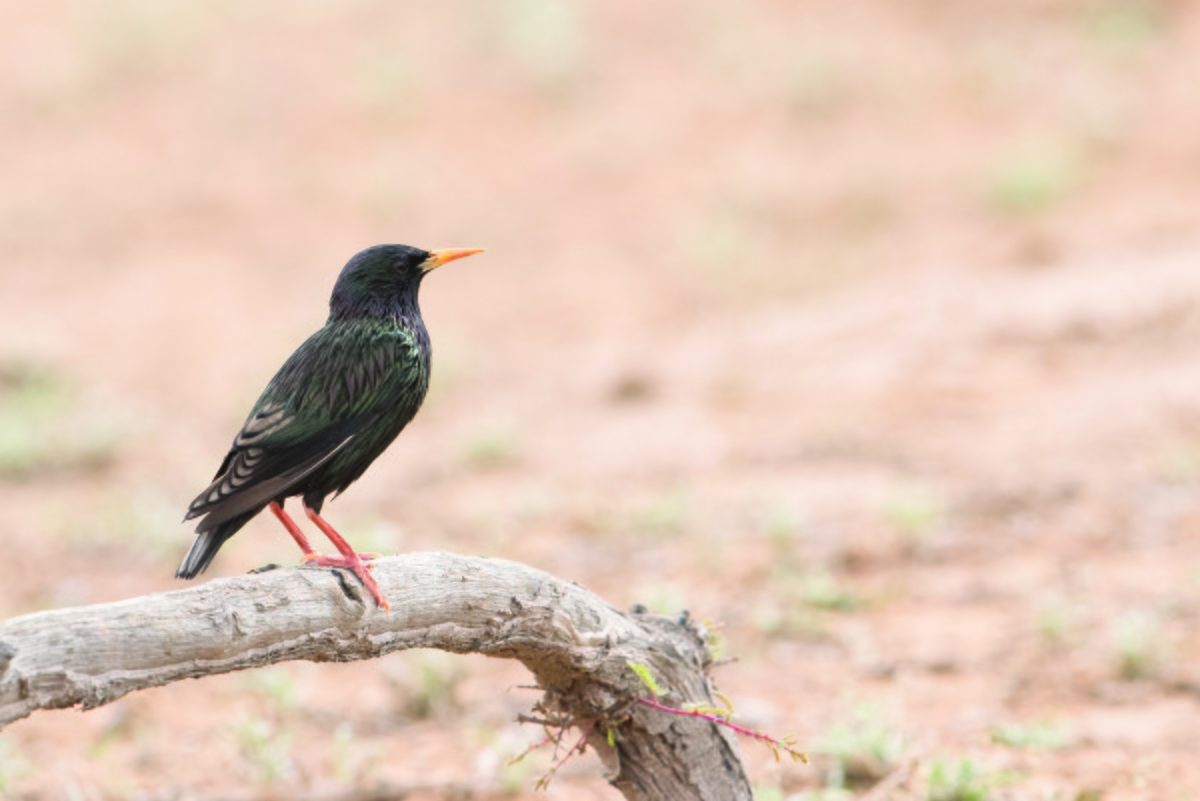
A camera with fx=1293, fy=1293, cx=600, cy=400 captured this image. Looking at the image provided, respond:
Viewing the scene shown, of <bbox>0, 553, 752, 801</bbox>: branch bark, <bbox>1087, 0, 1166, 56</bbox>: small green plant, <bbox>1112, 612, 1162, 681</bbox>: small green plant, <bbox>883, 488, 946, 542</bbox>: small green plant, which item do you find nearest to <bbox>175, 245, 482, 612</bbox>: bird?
<bbox>0, 553, 752, 801</bbox>: branch bark

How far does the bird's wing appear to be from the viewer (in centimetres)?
259

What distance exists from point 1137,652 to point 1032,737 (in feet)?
3.44

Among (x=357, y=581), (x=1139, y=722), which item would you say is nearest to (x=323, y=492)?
(x=357, y=581)

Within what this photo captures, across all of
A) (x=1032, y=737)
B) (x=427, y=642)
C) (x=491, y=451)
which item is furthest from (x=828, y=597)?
(x=427, y=642)

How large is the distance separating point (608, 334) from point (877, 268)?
110 inches

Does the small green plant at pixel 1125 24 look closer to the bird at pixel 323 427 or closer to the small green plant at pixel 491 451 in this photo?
the small green plant at pixel 491 451

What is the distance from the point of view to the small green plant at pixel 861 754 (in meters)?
4.50

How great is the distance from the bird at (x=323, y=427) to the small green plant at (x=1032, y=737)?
2.82 meters

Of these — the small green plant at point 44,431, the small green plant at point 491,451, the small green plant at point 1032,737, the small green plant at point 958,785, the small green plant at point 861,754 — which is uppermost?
the small green plant at point 491,451

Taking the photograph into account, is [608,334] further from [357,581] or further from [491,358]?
[357,581]

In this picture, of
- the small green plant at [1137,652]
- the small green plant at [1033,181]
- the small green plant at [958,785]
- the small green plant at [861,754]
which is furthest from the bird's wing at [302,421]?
the small green plant at [1033,181]

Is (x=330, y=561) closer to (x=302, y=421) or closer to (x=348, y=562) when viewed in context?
(x=348, y=562)

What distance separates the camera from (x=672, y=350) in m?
11.7

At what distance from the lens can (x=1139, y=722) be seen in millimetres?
4953
